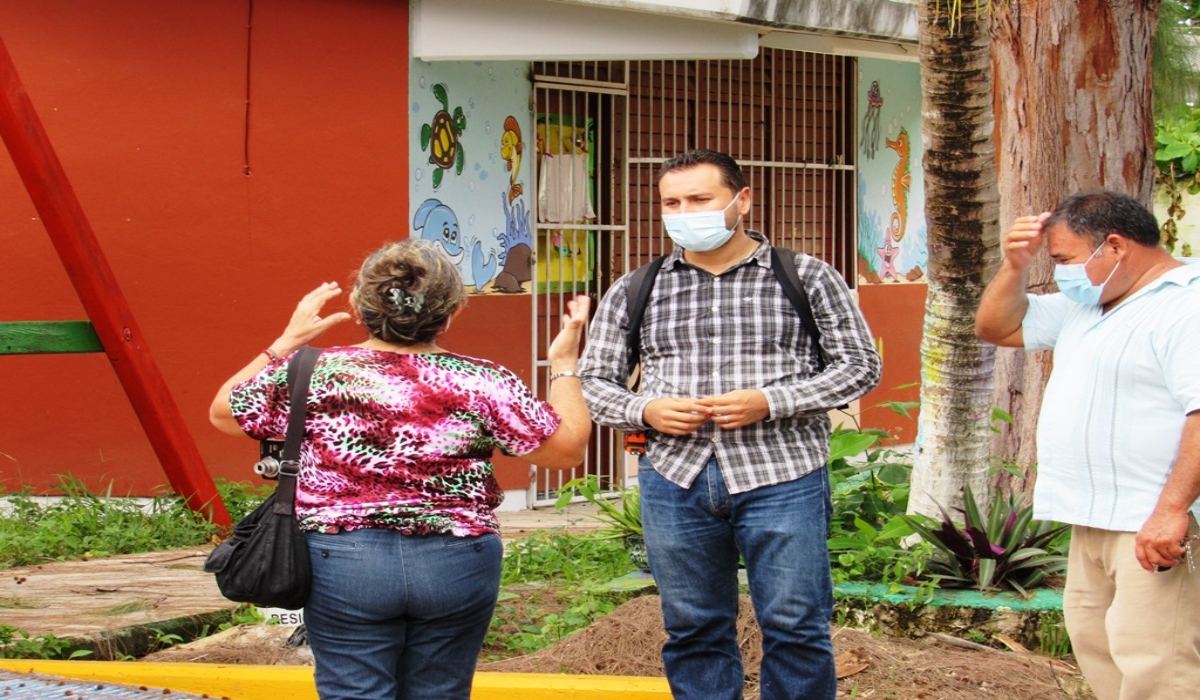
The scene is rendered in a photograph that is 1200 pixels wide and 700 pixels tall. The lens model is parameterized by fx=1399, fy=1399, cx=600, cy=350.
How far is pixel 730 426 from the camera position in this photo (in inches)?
146

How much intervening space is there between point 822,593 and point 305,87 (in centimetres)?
531

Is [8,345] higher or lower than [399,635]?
higher

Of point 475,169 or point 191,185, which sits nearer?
point 191,185

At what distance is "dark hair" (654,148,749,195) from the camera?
3.95 metres

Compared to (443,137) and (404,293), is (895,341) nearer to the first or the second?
(443,137)

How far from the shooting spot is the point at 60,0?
24.7ft

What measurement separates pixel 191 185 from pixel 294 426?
5.07 meters

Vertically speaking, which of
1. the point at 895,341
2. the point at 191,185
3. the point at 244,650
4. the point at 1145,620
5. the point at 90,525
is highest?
the point at 191,185

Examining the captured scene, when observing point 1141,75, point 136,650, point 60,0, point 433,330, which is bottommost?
point 136,650

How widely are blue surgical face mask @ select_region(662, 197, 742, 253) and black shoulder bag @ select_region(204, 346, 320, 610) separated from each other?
3.82ft

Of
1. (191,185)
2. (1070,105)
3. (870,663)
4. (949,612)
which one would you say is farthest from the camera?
(191,185)

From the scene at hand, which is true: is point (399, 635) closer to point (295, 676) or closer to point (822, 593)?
point (822, 593)

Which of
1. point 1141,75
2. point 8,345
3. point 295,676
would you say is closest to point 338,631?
point 295,676

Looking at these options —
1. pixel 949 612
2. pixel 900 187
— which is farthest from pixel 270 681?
pixel 900 187
